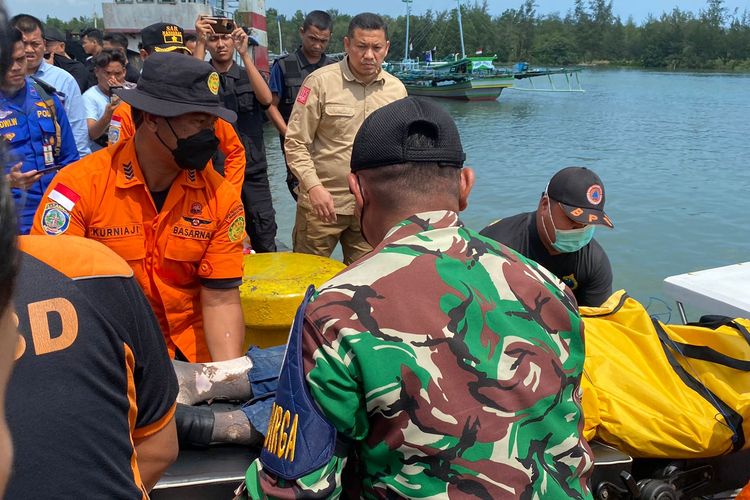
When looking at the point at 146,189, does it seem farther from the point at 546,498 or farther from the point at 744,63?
the point at 744,63

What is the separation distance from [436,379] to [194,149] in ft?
4.71

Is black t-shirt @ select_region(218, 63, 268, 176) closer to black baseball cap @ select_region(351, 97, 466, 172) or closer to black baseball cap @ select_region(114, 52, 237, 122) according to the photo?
black baseball cap @ select_region(114, 52, 237, 122)

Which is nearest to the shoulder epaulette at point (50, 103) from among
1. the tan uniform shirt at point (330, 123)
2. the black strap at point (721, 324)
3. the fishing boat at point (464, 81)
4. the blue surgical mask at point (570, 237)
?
the tan uniform shirt at point (330, 123)

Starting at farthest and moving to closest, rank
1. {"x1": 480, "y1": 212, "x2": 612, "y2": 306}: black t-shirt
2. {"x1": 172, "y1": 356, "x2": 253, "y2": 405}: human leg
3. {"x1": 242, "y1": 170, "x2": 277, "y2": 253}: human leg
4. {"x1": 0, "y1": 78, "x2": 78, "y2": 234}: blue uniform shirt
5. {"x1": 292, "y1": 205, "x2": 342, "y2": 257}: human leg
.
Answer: {"x1": 242, "y1": 170, "x2": 277, "y2": 253}: human leg, {"x1": 292, "y1": 205, "x2": 342, "y2": 257}: human leg, {"x1": 0, "y1": 78, "x2": 78, "y2": 234}: blue uniform shirt, {"x1": 480, "y1": 212, "x2": 612, "y2": 306}: black t-shirt, {"x1": 172, "y1": 356, "x2": 253, "y2": 405}: human leg

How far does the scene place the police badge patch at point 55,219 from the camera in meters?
2.21

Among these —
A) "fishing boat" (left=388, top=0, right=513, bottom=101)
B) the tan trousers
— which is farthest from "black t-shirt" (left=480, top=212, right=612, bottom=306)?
"fishing boat" (left=388, top=0, right=513, bottom=101)

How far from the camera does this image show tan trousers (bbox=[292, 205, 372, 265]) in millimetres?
3990

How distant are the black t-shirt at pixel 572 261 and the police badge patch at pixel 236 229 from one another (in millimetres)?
1277

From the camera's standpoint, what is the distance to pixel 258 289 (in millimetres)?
2734

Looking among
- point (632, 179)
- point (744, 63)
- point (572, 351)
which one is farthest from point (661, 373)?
point (744, 63)

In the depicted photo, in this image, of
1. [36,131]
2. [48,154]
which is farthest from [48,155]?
[36,131]

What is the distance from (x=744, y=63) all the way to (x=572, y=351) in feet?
226

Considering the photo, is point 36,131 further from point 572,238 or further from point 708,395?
point 708,395

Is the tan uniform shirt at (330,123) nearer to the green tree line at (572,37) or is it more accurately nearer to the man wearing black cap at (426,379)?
the man wearing black cap at (426,379)
